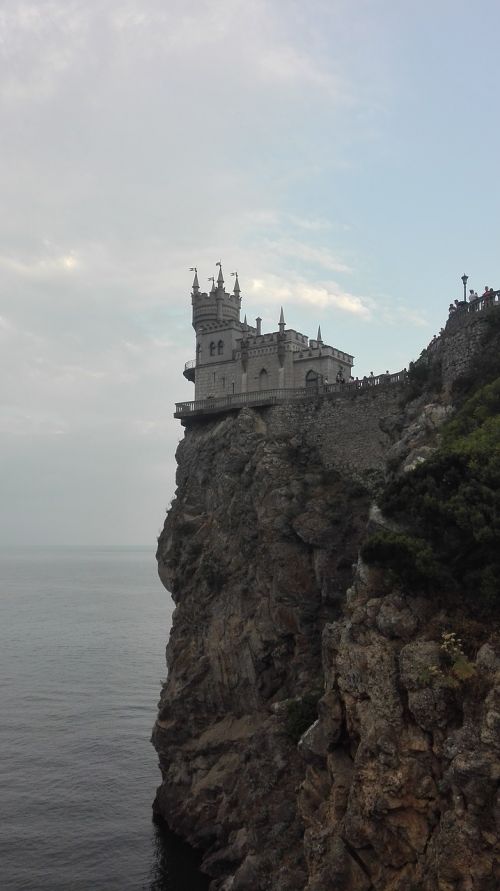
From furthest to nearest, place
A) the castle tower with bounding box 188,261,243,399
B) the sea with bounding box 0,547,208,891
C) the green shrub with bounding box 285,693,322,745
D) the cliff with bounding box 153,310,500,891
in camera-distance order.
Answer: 1. the castle tower with bounding box 188,261,243,399
2. the sea with bounding box 0,547,208,891
3. the green shrub with bounding box 285,693,322,745
4. the cliff with bounding box 153,310,500,891

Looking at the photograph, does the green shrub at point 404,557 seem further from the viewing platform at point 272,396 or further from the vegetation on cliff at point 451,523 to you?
the viewing platform at point 272,396

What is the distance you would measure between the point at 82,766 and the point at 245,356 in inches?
1054

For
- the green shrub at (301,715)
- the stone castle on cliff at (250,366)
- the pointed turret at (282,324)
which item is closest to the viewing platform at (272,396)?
the stone castle on cliff at (250,366)

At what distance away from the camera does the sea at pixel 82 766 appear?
3522 centimetres

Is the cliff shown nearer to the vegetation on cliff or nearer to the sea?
the vegetation on cliff

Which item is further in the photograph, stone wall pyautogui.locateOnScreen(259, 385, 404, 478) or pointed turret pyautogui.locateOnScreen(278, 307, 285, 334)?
pointed turret pyautogui.locateOnScreen(278, 307, 285, 334)

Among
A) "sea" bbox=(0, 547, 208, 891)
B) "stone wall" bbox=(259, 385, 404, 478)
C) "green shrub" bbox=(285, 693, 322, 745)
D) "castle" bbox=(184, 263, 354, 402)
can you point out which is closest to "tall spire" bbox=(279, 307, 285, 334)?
"castle" bbox=(184, 263, 354, 402)

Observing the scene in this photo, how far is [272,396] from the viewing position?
45219 millimetres

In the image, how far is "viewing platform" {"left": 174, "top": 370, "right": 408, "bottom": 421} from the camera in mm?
41312

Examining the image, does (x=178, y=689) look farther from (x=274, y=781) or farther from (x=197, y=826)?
(x=274, y=781)

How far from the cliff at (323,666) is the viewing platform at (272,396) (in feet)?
1.85

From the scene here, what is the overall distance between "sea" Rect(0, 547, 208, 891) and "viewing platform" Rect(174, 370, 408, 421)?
22.1 metres

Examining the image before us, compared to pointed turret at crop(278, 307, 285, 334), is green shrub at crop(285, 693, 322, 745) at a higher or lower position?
lower

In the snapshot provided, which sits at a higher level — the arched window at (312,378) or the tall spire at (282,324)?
the tall spire at (282,324)
